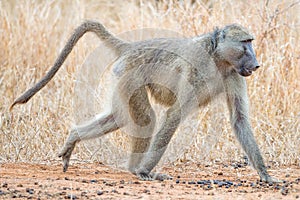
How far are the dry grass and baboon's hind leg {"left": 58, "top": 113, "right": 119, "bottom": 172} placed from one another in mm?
506

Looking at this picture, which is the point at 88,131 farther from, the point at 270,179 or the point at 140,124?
the point at 270,179

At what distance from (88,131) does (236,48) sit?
4.18 feet

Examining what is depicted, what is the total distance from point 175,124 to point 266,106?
1774 millimetres

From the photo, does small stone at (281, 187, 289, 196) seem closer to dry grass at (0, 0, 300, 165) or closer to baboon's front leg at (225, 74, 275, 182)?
baboon's front leg at (225, 74, 275, 182)

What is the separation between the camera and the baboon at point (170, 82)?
4477mm

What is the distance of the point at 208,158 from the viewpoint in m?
5.33

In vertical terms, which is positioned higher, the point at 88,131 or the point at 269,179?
the point at 88,131

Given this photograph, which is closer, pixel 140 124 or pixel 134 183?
pixel 134 183

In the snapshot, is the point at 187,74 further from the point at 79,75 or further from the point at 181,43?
the point at 79,75

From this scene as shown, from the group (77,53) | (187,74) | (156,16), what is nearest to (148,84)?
(187,74)

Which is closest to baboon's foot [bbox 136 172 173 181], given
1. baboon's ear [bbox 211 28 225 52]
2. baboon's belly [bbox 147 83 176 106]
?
baboon's belly [bbox 147 83 176 106]

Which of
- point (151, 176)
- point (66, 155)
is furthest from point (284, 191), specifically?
point (66, 155)

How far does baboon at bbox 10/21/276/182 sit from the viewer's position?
448cm

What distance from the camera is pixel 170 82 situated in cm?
458
